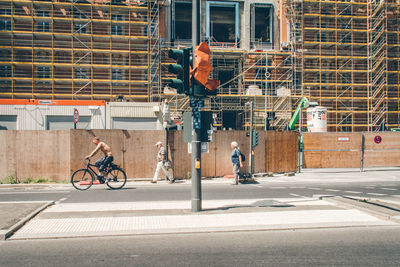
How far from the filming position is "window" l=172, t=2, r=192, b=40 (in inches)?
1542

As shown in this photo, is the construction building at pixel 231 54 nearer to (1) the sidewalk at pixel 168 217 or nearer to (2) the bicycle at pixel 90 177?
(2) the bicycle at pixel 90 177

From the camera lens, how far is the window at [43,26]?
115 feet

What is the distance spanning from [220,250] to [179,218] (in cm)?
224

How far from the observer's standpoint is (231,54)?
37625 millimetres

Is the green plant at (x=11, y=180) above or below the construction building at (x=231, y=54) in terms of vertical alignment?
below

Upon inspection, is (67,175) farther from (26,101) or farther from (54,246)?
(26,101)

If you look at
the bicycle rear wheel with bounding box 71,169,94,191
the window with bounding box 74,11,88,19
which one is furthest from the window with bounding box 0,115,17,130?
the bicycle rear wheel with bounding box 71,169,94,191

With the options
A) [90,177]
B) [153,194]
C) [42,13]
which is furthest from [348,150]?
[42,13]

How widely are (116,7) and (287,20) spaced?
16963 millimetres

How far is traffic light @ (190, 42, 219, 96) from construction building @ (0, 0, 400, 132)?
83.9ft

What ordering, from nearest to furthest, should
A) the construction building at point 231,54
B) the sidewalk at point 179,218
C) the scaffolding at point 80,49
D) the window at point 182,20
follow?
the sidewalk at point 179,218 < the scaffolding at point 80,49 < the construction building at point 231,54 < the window at point 182,20

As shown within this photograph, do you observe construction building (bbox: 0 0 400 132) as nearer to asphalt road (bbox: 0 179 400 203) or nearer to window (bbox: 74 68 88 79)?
window (bbox: 74 68 88 79)

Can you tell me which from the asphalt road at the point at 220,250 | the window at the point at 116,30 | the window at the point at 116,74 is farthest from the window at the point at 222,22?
the asphalt road at the point at 220,250

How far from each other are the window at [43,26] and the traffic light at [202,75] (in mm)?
31185
